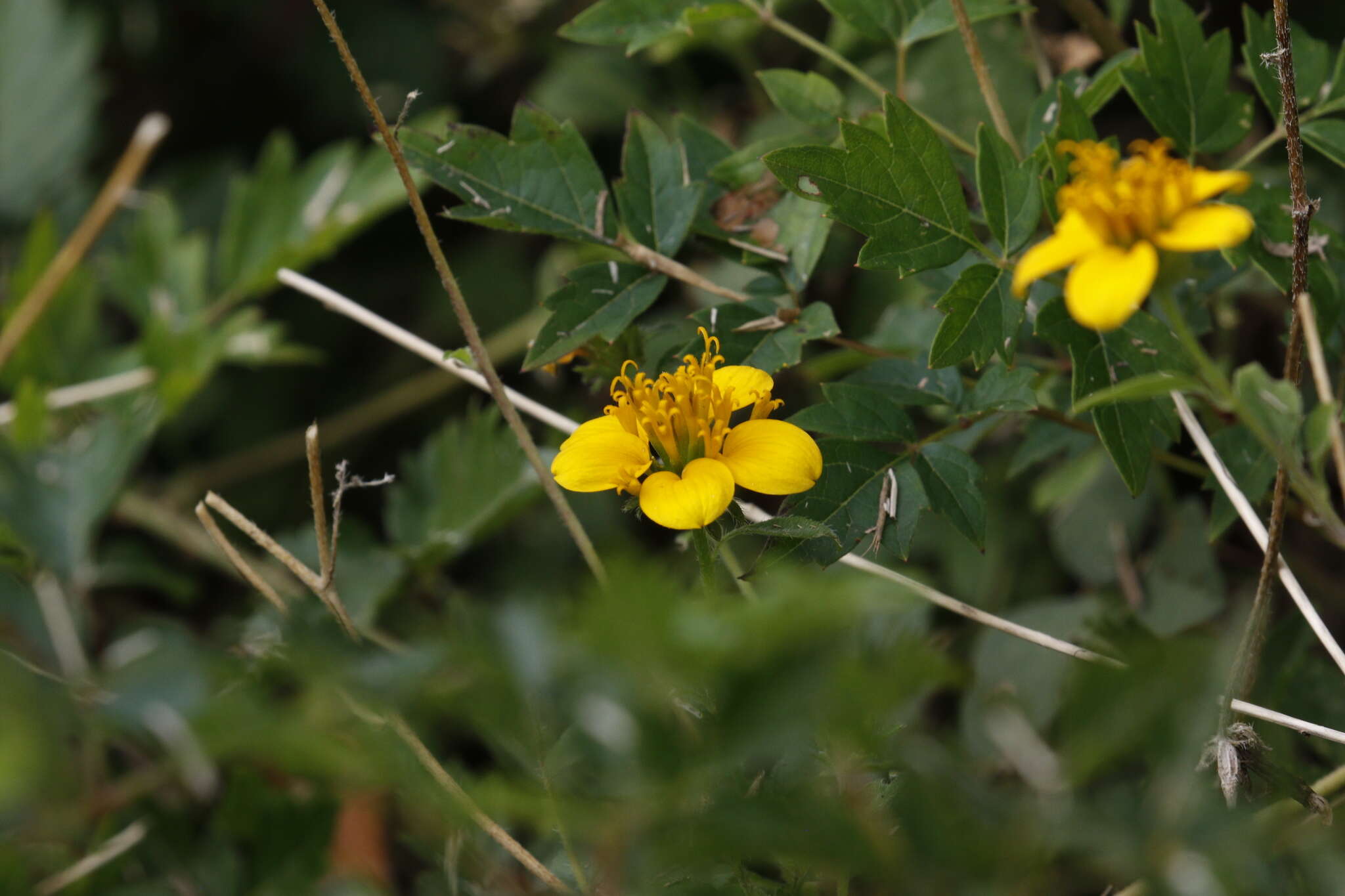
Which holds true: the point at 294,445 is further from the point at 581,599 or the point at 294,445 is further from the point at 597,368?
the point at 581,599

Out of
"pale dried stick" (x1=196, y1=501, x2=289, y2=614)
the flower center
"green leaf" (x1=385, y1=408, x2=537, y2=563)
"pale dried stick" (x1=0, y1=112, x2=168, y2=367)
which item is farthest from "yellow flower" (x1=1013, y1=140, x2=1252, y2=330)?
"pale dried stick" (x1=0, y1=112, x2=168, y2=367)

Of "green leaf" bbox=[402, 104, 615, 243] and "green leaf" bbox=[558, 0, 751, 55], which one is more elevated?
"green leaf" bbox=[558, 0, 751, 55]

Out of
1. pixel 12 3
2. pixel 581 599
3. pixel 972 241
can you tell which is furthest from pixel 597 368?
pixel 12 3

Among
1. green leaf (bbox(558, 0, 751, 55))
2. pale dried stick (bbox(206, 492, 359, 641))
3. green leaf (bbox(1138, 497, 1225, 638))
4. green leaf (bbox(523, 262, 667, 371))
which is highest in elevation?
green leaf (bbox(558, 0, 751, 55))

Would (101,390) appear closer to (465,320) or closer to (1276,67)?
(465,320)

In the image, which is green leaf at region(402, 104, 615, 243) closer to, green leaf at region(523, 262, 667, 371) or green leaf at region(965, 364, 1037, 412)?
green leaf at region(523, 262, 667, 371)

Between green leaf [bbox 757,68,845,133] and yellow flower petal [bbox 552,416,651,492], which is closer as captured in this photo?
yellow flower petal [bbox 552,416,651,492]

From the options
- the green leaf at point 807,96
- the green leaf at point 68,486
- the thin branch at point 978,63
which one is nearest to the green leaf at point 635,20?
the green leaf at point 807,96
